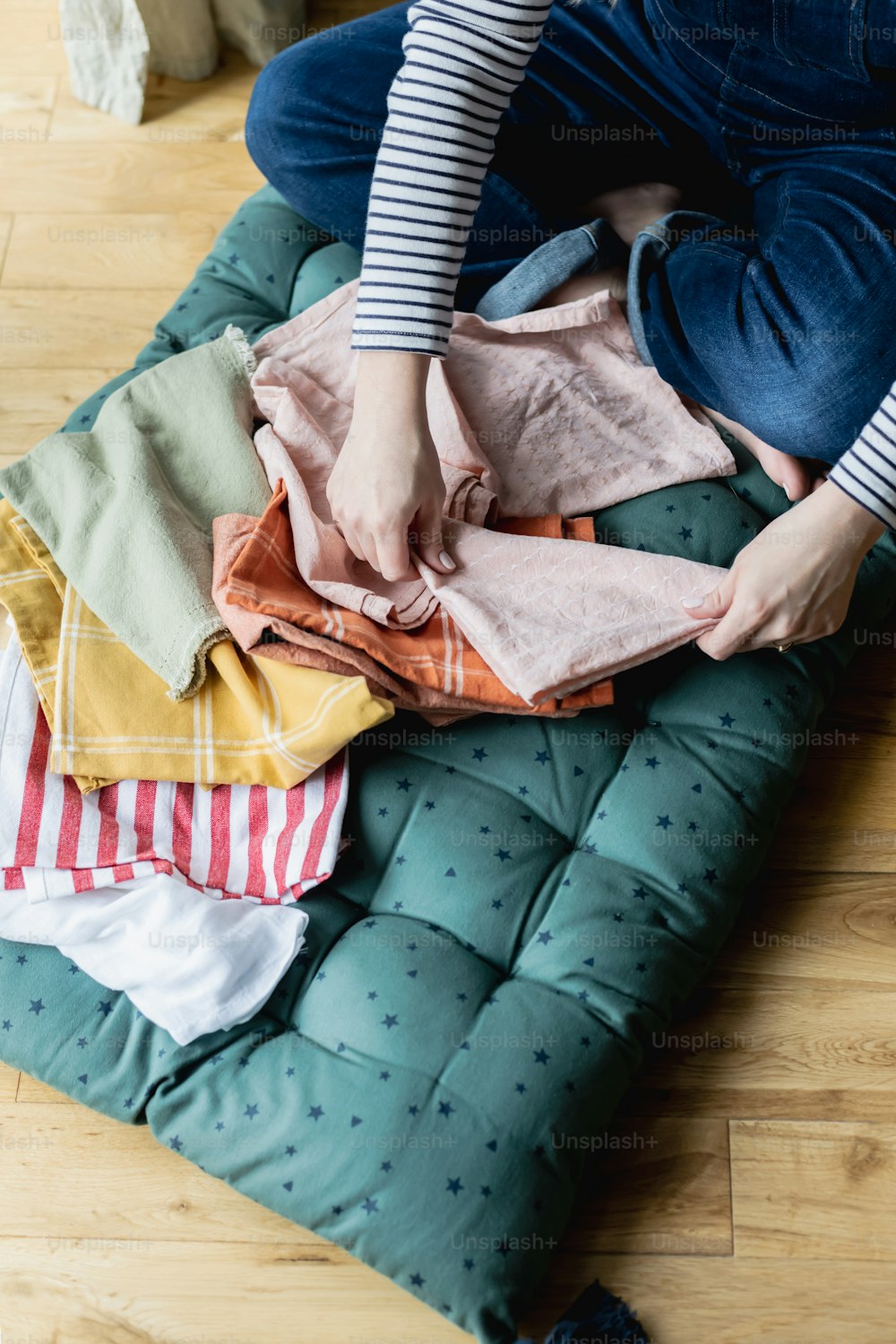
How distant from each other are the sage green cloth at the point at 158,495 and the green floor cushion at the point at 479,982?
6.7 inches

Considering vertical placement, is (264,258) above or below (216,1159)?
above

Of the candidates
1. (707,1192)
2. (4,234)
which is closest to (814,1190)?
(707,1192)

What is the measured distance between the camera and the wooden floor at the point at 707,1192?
840 mm

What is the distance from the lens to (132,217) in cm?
146

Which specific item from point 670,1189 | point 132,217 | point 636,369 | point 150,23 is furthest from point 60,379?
point 670,1189

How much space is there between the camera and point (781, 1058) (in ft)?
3.03

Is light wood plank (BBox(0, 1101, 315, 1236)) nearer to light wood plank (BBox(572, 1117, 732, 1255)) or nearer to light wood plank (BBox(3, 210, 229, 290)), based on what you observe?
light wood plank (BBox(572, 1117, 732, 1255))

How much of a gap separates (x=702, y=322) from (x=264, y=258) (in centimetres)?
47

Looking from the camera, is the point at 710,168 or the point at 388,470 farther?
the point at 710,168

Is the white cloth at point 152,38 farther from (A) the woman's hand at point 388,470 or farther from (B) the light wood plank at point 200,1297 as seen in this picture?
(B) the light wood plank at point 200,1297

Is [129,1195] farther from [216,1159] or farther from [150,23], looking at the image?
[150,23]

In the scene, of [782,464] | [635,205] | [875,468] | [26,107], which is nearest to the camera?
[875,468]

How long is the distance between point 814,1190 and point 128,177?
4.42ft

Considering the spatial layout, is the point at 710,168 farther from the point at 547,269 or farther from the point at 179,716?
the point at 179,716
